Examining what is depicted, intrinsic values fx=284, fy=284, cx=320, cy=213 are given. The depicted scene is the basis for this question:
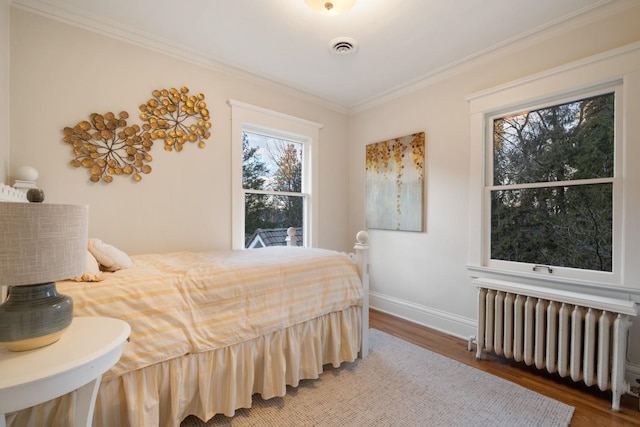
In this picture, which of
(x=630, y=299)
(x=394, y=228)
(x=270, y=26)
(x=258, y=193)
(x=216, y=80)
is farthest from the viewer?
(x=394, y=228)

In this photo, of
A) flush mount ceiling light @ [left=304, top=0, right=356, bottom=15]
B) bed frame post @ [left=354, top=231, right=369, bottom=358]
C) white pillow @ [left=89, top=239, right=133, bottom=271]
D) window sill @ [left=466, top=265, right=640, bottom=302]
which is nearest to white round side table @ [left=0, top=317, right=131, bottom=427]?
white pillow @ [left=89, top=239, right=133, bottom=271]

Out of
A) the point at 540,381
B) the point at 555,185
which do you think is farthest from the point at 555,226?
the point at 540,381

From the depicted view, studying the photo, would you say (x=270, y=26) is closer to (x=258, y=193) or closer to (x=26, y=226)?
(x=258, y=193)

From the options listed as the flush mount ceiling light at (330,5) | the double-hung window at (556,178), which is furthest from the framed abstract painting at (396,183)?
the flush mount ceiling light at (330,5)

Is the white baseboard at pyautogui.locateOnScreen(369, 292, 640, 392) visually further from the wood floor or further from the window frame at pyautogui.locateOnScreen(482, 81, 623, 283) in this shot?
the window frame at pyautogui.locateOnScreen(482, 81, 623, 283)

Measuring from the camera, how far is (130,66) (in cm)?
222

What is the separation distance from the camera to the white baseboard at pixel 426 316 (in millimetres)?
2664

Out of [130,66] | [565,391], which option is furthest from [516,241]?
[130,66]

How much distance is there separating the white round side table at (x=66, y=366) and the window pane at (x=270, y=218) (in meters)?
1.87

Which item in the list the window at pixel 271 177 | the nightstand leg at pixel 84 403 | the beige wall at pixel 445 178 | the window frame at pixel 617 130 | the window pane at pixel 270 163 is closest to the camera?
the nightstand leg at pixel 84 403

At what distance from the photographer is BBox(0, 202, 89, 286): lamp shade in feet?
2.83

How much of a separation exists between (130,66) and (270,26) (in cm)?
115

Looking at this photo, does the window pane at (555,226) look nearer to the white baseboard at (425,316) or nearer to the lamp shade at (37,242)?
the white baseboard at (425,316)

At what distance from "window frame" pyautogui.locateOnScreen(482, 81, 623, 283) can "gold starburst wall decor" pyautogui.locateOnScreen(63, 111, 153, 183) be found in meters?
2.92
